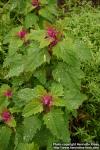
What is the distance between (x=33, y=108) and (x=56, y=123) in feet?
0.66

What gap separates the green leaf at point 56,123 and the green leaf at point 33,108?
8 cm

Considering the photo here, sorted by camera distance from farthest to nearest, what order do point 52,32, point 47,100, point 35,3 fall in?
point 35,3 → point 52,32 → point 47,100

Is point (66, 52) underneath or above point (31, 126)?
above

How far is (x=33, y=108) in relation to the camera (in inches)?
108

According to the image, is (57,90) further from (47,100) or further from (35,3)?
(35,3)

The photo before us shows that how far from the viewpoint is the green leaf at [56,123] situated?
271 cm

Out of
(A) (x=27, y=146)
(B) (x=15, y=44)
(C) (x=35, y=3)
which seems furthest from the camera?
(C) (x=35, y=3)

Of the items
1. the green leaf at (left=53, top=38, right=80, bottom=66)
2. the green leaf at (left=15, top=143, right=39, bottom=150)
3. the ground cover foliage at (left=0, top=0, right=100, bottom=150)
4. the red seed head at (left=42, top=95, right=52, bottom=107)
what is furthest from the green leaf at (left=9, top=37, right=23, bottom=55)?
the green leaf at (left=15, top=143, right=39, bottom=150)

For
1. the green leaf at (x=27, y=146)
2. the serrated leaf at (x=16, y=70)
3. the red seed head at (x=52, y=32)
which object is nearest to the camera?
the green leaf at (x=27, y=146)

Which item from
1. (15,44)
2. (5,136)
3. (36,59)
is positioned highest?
(15,44)

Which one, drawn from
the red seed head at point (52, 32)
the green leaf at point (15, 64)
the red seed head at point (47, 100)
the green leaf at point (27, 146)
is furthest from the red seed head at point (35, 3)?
the green leaf at point (27, 146)

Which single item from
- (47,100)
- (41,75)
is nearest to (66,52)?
(41,75)

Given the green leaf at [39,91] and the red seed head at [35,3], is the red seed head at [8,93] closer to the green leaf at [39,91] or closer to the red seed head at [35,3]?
the green leaf at [39,91]

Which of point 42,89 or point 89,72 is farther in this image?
point 89,72
